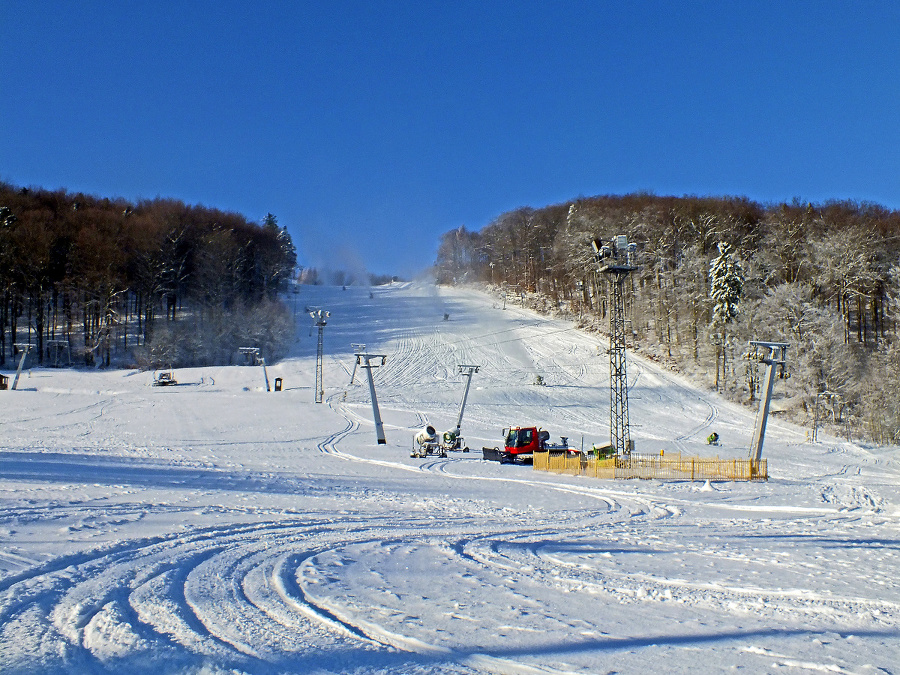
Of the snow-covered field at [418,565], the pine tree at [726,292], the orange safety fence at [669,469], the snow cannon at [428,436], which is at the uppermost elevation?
the pine tree at [726,292]

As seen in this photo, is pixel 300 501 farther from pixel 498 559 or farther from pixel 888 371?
pixel 888 371

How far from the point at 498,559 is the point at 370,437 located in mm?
24248

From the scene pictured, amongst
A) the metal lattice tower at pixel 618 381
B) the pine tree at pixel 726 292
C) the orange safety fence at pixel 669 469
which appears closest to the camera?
the orange safety fence at pixel 669 469

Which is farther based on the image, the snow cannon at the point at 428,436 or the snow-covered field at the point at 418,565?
the snow cannon at the point at 428,436

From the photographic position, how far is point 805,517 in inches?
531

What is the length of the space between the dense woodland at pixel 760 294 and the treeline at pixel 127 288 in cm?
3624

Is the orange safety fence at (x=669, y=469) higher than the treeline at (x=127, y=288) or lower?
lower

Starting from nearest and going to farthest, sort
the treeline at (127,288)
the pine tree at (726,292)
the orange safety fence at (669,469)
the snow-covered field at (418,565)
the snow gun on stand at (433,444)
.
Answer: the snow-covered field at (418,565), the orange safety fence at (669,469), the snow gun on stand at (433,444), the pine tree at (726,292), the treeline at (127,288)

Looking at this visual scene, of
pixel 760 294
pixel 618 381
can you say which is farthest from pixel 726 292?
pixel 618 381

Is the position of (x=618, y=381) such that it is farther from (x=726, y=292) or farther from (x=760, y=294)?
(x=760, y=294)

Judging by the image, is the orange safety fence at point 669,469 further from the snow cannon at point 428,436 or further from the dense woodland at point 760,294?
the dense woodland at point 760,294

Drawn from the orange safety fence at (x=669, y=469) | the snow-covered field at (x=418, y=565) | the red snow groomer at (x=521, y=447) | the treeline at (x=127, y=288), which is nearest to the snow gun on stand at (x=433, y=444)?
the snow-covered field at (x=418, y=565)

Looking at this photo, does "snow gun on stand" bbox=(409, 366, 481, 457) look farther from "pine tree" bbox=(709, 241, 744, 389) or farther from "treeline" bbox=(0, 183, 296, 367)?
"treeline" bbox=(0, 183, 296, 367)

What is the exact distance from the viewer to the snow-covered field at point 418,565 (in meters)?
4.72
